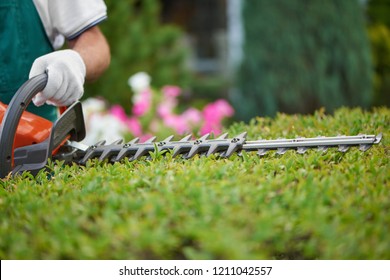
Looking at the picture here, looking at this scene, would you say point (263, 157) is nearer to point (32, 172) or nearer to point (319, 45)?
point (32, 172)

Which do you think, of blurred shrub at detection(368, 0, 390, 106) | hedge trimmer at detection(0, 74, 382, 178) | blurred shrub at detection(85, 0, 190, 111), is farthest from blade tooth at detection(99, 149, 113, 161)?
blurred shrub at detection(368, 0, 390, 106)

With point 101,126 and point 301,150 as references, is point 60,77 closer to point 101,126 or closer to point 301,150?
point 301,150

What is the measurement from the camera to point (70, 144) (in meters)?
2.07

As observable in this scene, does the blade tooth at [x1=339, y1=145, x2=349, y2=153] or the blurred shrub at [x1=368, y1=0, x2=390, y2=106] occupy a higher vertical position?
the blade tooth at [x1=339, y1=145, x2=349, y2=153]

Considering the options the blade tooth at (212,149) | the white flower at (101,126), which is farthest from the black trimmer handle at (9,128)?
the white flower at (101,126)

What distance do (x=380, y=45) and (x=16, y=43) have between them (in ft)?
24.2

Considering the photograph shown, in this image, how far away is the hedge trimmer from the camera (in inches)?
71.6

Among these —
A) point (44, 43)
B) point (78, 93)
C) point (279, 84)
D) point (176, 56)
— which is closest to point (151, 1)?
point (176, 56)

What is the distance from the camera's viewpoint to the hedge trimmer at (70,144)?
5.97 feet

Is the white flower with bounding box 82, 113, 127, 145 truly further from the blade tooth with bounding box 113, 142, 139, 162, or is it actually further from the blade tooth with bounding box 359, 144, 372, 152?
the blade tooth with bounding box 359, 144, 372, 152

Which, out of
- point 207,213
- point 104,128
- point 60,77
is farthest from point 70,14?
point 104,128

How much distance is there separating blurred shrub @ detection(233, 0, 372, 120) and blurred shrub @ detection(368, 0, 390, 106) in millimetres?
1091

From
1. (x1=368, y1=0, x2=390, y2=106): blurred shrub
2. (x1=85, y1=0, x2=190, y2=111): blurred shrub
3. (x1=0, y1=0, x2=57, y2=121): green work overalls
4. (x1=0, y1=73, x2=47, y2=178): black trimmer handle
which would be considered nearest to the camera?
(x1=0, y1=73, x2=47, y2=178): black trimmer handle

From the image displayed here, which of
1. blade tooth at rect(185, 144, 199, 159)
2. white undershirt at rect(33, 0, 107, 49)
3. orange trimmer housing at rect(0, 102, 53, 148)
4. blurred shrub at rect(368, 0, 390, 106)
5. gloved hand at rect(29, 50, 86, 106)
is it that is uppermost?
white undershirt at rect(33, 0, 107, 49)
